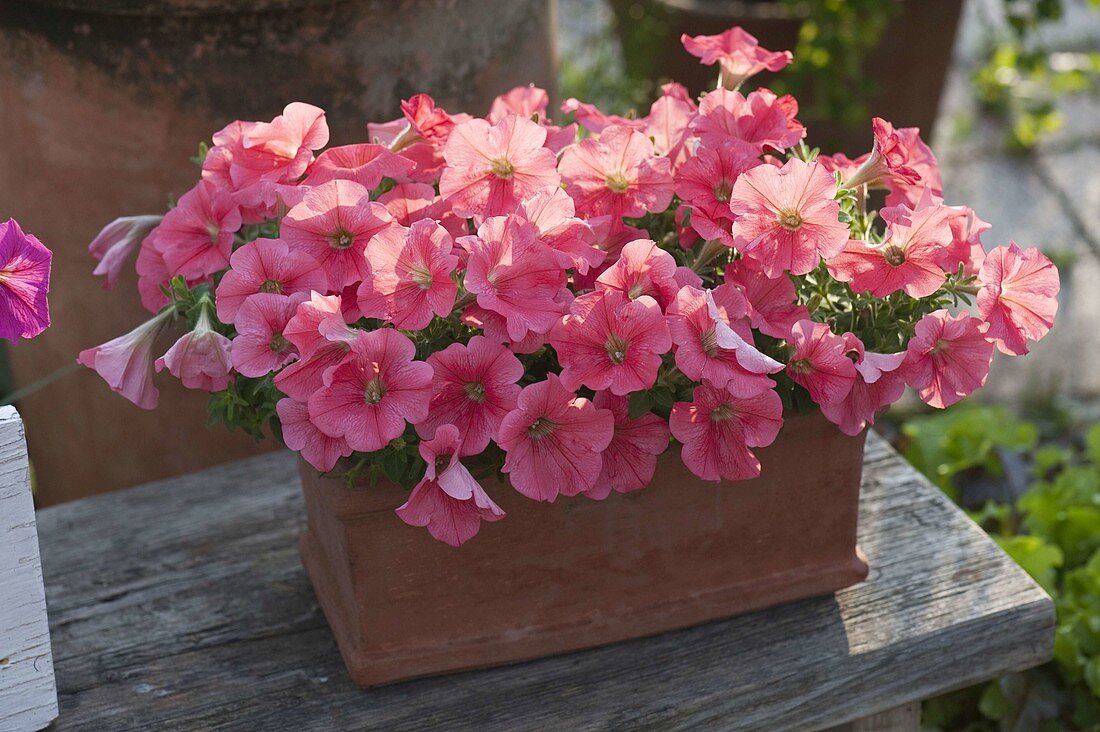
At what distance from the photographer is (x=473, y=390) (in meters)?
1.02

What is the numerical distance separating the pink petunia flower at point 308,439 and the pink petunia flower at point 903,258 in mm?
458

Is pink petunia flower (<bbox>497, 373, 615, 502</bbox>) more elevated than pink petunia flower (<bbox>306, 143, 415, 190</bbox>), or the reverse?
pink petunia flower (<bbox>306, 143, 415, 190</bbox>)

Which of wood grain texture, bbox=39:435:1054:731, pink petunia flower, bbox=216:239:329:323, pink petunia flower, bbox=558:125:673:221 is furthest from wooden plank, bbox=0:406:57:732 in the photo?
pink petunia flower, bbox=558:125:673:221

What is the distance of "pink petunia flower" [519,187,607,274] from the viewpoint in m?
1.04

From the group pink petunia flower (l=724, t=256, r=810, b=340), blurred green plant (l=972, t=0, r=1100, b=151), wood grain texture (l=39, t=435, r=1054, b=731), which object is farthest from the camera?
blurred green plant (l=972, t=0, r=1100, b=151)

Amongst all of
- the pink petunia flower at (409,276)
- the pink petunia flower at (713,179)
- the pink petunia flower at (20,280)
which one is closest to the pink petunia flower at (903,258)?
the pink petunia flower at (713,179)

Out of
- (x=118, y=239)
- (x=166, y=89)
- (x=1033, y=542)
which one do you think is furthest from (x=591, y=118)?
(x=1033, y=542)

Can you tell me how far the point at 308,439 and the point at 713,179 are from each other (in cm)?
43

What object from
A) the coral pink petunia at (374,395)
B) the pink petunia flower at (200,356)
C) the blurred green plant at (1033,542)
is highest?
the coral pink petunia at (374,395)

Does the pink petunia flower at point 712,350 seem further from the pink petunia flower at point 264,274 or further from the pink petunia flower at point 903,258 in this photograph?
the pink petunia flower at point 264,274

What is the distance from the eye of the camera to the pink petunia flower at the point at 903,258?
1062mm

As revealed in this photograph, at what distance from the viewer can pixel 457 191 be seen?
1101 millimetres

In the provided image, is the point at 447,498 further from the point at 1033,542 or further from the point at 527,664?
the point at 1033,542

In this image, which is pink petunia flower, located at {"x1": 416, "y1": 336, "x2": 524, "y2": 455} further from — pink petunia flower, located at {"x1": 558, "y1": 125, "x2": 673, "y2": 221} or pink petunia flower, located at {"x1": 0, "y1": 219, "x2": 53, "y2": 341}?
pink petunia flower, located at {"x1": 0, "y1": 219, "x2": 53, "y2": 341}
